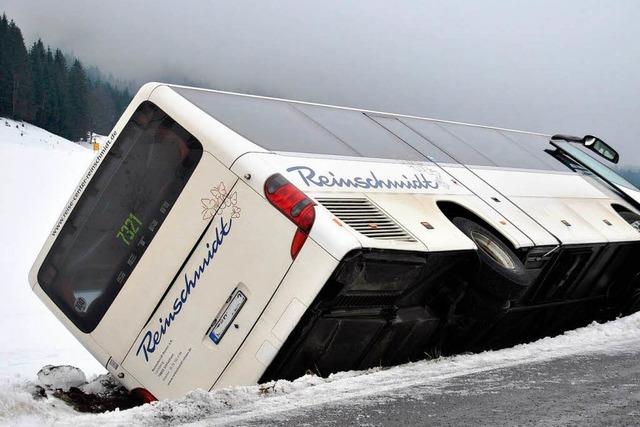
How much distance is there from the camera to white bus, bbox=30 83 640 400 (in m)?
4.17

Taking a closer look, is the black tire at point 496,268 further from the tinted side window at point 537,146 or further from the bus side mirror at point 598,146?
the bus side mirror at point 598,146

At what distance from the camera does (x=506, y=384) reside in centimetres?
395

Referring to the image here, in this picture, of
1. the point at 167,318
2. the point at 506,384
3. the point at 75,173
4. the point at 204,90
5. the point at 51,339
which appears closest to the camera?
the point at 506,384

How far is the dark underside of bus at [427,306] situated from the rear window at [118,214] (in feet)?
4.21

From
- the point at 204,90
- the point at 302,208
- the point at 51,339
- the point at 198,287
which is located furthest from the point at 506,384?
the point at 51,339

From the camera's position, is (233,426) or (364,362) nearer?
(233,426)

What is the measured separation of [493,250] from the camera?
5258mm

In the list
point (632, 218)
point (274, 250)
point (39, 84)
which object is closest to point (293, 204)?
point (274, 250)

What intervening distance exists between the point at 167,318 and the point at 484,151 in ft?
13.2

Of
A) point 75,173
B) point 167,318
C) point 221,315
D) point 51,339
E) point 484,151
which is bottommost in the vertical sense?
point 75,173

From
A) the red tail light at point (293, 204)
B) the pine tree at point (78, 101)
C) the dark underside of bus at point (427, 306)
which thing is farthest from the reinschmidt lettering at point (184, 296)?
the pine tree at point (78, 101)

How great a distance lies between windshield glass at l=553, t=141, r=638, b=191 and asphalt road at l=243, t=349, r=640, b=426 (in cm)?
438

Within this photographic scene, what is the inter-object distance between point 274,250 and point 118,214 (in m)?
1.37

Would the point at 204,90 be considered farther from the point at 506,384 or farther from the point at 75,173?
the point at 75,173
